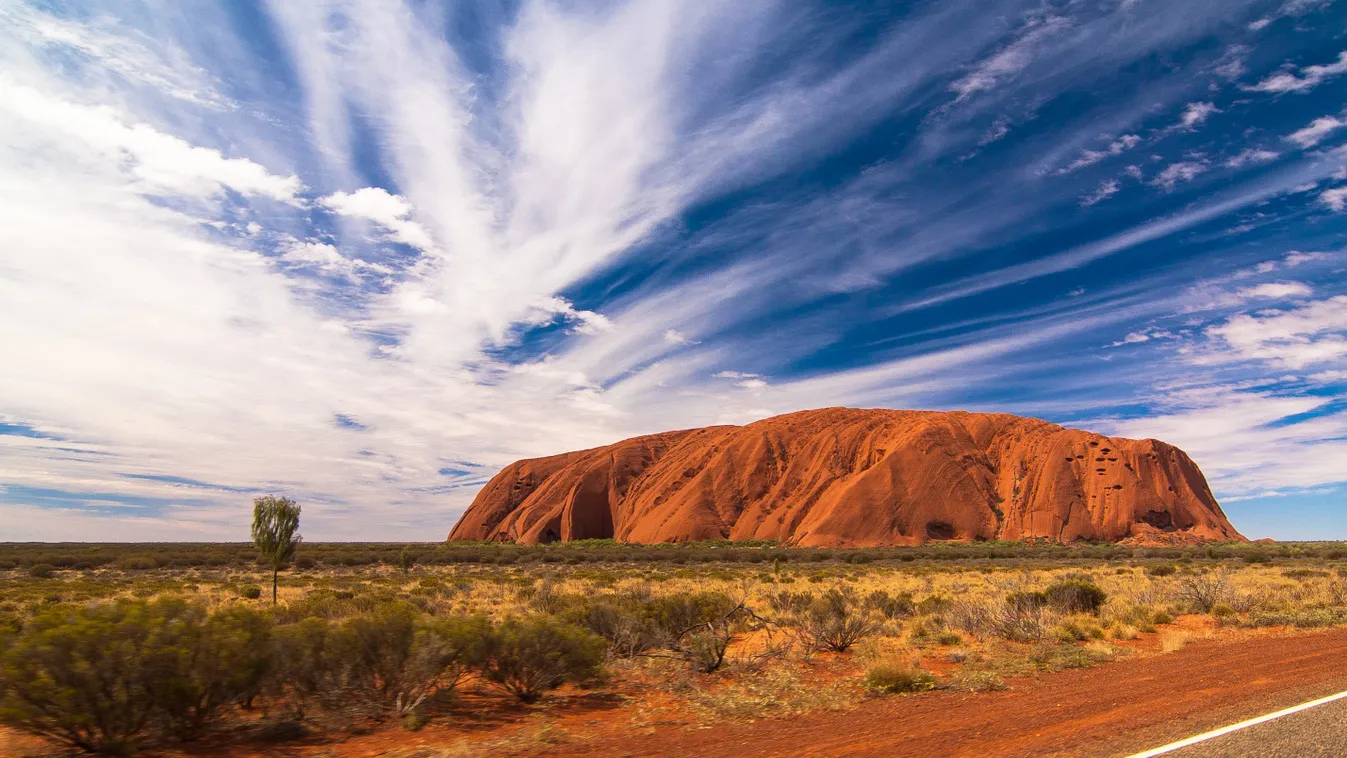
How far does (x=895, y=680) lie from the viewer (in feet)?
30.0

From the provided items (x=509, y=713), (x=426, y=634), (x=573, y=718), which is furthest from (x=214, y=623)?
(x=573, y=718)

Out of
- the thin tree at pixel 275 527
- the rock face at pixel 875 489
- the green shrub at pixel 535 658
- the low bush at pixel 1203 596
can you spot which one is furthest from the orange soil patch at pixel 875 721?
the rock face at pixel 875 489

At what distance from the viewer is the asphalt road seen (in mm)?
5684

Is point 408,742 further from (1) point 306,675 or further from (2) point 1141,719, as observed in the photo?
(2) point 1141,719

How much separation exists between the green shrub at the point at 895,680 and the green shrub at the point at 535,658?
3.92 metres

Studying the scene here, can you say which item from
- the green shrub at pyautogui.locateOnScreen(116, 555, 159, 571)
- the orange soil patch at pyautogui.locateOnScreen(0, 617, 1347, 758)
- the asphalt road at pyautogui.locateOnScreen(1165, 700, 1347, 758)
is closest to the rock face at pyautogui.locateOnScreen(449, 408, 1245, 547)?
the green shrub at pyautogui.locateOnScreen(116, 555, 159, 571)

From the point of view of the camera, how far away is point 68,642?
616 centimetres

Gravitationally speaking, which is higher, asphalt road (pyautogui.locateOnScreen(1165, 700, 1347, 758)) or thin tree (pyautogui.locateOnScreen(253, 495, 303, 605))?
thin tree (pyautogui.locateOnScreen(253, 495, 303, 605))

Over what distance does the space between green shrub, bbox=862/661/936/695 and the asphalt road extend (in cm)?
357

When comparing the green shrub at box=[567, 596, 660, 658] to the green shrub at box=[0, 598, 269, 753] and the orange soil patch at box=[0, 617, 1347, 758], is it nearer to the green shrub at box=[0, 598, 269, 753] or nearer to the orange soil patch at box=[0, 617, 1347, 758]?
the orange soil patch at box=[0, 617, 1347, 758]

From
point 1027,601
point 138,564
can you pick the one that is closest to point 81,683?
point 1027,601

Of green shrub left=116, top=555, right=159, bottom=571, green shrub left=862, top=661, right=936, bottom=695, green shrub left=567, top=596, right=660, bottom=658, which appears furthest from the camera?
green shrub left=116, top=555, right=159, bottom=571

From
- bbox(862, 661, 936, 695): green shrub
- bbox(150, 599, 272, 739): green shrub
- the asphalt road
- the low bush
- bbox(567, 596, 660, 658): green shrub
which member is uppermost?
bbox(150, 599, 272, 739): green shrub

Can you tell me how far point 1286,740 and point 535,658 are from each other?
789 centimetres
